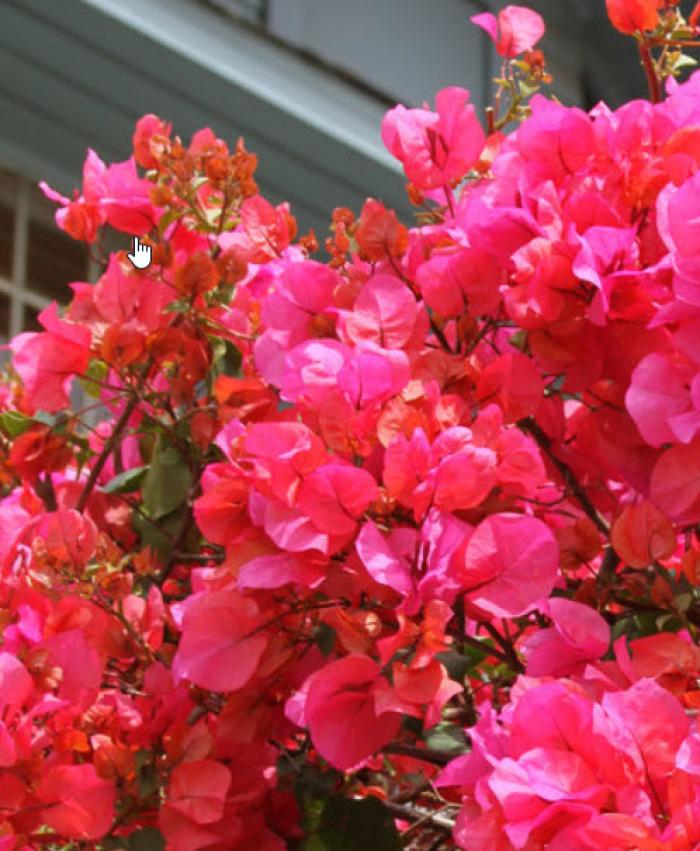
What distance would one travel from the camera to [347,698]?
2.18 ft

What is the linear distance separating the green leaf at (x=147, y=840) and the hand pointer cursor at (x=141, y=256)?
13.0 inches

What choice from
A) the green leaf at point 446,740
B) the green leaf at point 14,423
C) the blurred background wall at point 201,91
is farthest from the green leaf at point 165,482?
the blurred background wall at point 201,91

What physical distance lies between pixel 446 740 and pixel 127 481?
1.06 ft

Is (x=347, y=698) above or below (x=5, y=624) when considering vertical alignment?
above

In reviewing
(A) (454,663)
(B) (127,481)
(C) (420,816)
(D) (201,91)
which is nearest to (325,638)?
(A) (454,663)

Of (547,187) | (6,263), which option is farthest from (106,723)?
(6,263)

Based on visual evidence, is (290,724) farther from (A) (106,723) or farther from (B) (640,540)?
(B) (640,540)

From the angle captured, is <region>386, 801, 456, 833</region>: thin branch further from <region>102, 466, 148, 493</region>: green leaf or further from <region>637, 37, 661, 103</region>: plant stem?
<region>637, 37, 661, 103</region>: plant stem

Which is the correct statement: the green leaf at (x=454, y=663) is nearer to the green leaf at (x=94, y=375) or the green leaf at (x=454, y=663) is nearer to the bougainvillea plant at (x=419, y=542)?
the bougainvillea plant at (x=419, y=542)

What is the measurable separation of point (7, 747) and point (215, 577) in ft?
0.38

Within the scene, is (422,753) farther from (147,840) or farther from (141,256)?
(141,256)

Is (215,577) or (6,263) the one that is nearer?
(215,577)

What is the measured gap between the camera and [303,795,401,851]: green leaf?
760mm

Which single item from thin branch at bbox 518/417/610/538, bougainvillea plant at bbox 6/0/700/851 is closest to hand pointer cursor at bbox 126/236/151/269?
bougainvillea plant at bbox 6/0/700/851
